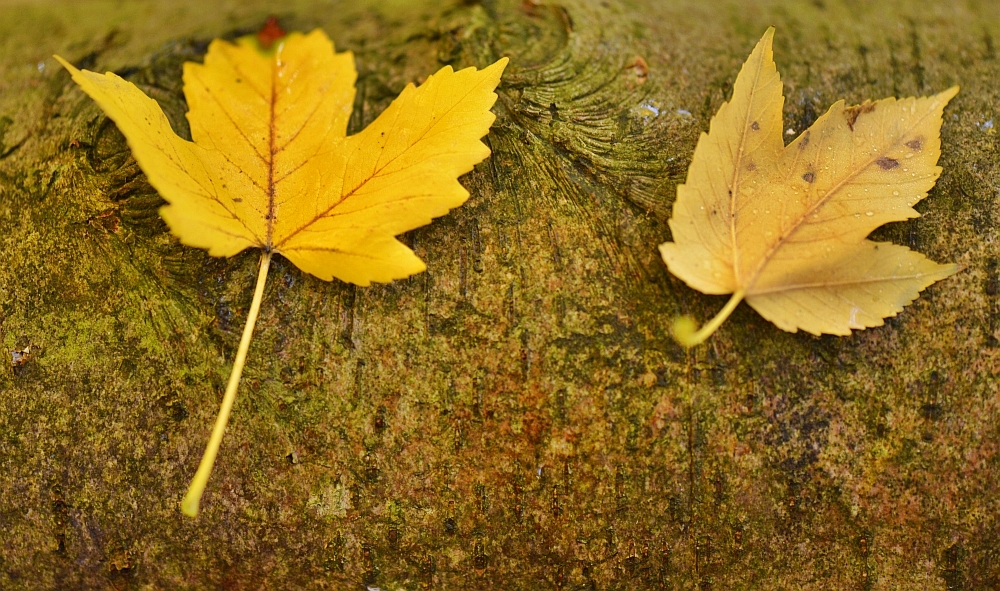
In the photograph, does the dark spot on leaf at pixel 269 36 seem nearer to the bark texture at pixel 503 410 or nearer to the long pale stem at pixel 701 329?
the bark texture at pixel 503 410

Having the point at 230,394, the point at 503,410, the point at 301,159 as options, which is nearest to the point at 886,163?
the point at 503,410

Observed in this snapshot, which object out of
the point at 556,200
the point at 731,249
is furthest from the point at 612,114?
the point at 731,249

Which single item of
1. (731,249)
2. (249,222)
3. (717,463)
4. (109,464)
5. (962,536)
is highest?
(249,222)

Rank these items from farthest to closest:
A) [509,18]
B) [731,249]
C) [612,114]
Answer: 1. [509,18]
2. [612,114]
3. [731,249]

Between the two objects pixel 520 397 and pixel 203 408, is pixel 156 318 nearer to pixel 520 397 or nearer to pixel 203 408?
pixel 203 408

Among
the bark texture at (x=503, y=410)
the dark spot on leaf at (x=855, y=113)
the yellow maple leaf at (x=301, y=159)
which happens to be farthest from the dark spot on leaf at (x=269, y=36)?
the dark spot on leaf at (x=855, y=113)

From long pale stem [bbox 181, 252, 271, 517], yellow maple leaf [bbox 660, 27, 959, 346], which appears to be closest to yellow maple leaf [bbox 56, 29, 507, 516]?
long pale stem [bbox 181, 252, 271, 517]

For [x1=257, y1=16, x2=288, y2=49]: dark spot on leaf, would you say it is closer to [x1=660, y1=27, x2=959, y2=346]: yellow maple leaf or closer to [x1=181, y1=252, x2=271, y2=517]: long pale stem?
[x1=181, y1=252, x2=271, y2=517]: long pale stem
